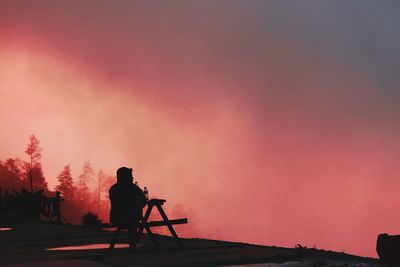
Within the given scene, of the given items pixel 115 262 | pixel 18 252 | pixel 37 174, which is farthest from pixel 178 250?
pixel 37 174

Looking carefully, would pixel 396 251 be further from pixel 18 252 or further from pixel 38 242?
pixel 38 242

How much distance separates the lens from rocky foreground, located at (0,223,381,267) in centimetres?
1254

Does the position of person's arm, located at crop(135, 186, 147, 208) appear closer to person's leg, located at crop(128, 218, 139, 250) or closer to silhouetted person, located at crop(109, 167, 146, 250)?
silhouetted person, located at crop(109, 167, 146, 250)

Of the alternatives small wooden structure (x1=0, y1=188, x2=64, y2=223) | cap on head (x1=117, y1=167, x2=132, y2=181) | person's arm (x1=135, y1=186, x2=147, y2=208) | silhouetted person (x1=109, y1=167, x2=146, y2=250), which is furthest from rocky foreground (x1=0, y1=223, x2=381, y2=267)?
small wooden structure (x1=0, y1=188, x2=64, y2=223)

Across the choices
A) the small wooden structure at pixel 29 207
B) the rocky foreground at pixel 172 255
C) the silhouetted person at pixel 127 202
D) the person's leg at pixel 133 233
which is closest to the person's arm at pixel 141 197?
the silhouetted person at pixel 127 202

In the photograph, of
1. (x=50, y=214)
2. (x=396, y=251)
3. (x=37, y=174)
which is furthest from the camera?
(x=37, y=174)

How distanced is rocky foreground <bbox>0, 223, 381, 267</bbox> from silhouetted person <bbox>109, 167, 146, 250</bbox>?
0.63m

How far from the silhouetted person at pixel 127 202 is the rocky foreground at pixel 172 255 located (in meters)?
0.63

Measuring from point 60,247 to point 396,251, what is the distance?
32.5 feet

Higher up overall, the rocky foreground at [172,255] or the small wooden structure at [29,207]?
the small wooden structure at [29,207]

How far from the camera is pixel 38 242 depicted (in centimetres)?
2028

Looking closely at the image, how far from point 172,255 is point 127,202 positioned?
1766 millimetres

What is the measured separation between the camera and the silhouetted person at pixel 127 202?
15.4 meters

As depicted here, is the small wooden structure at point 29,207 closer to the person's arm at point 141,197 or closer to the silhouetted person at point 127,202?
the silhouetted person at point 127,202
